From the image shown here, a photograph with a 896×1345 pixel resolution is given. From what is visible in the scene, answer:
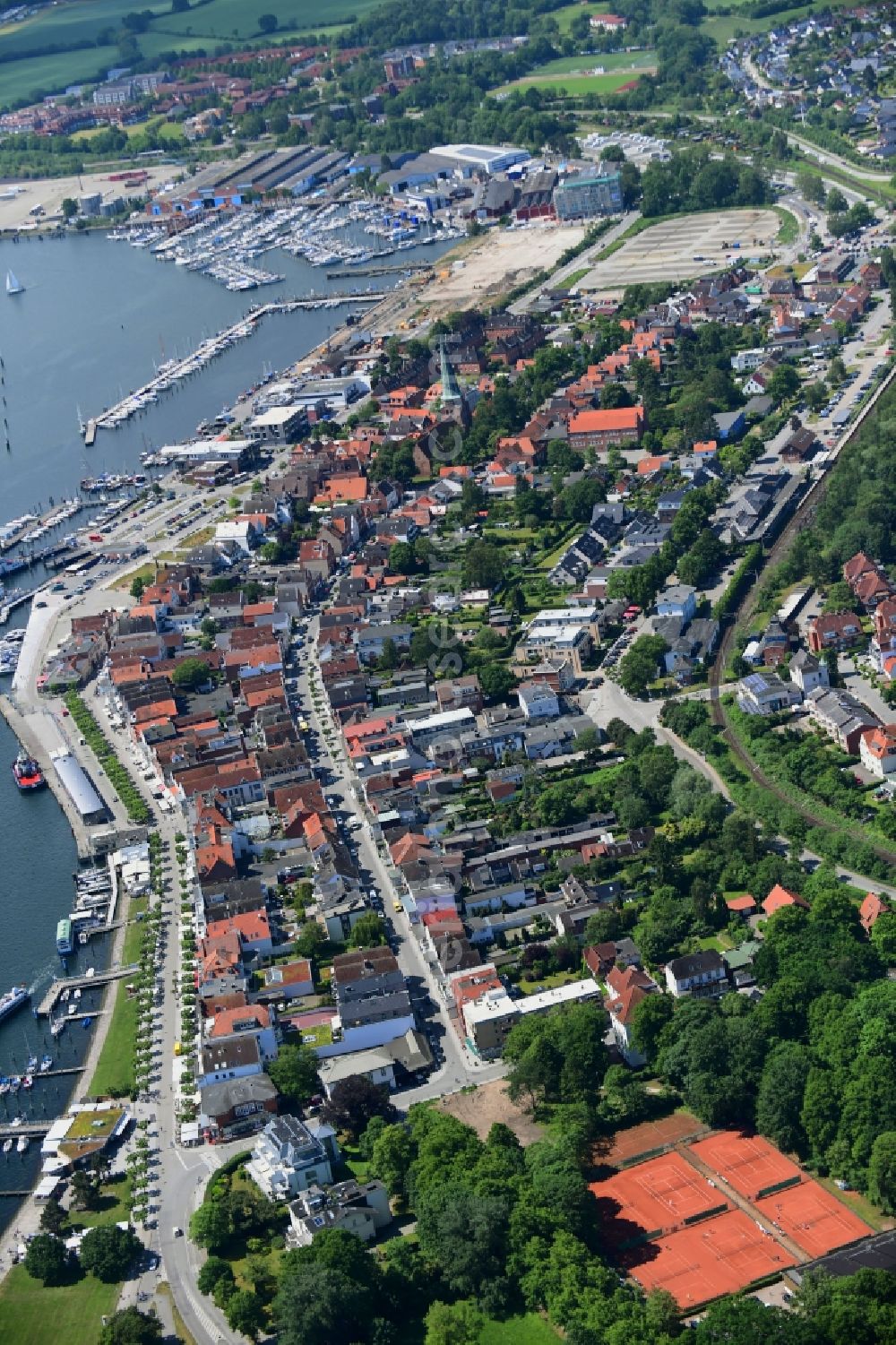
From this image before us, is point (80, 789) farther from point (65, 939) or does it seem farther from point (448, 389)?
point (448, 389)

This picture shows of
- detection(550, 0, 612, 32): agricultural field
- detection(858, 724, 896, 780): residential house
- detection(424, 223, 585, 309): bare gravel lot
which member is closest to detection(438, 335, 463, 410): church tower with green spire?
detection(424, 223, 585, 309): bare gravel lot

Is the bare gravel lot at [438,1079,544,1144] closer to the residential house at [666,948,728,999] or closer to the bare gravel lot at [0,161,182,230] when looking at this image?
the residential house at [666,948,728,999]

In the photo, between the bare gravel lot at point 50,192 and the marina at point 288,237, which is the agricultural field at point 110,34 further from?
the marina at point 288,237

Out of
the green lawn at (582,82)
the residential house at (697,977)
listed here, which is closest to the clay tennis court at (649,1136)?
the residential house at (697,977)

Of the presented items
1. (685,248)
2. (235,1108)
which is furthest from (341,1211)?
(685,248)

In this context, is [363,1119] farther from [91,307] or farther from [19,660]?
[91,307]

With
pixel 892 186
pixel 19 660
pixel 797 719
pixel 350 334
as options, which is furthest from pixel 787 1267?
pixel 892 186
